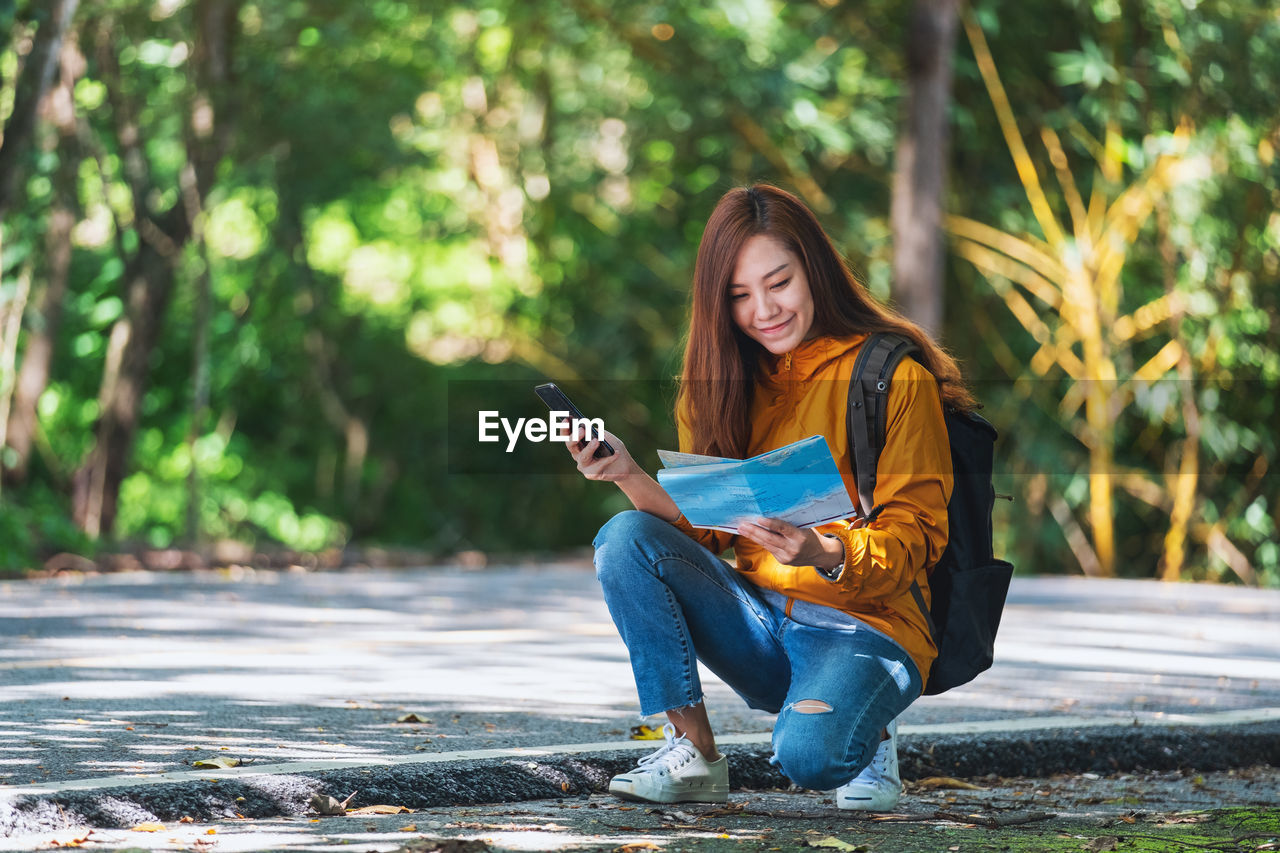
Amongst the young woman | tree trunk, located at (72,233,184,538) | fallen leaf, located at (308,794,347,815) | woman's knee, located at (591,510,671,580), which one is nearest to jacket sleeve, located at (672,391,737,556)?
the young woman

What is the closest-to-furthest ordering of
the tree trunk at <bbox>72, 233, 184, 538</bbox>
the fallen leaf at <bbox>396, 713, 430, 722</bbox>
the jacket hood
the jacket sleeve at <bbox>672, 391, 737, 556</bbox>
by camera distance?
the jacket hood < the jacket sleeve at <bbox>672, 391, 737, 556</bbox> < the fallen leaf at <bbox>396, 713, 430, 722</bbox> < the tree trunk at <bbox>72, 233, 184, 538</bbox>

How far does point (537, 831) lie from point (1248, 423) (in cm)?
1094

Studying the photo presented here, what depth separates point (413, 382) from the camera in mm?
18047

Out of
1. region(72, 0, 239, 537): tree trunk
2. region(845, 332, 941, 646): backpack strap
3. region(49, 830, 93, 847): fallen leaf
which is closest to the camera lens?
region(49, 830, 93, 847): fallen leaf

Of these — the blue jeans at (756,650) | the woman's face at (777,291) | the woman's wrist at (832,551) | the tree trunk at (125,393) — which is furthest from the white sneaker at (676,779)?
the tree trunk at (125,393)

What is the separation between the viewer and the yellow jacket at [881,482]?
331cm

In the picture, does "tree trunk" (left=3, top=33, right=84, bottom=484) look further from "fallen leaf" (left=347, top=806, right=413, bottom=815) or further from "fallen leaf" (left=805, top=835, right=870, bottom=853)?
"fallen leaf" (left=805, top=835, right=870, bottom=853)

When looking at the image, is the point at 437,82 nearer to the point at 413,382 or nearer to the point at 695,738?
the point at 413,382

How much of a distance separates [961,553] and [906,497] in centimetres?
24

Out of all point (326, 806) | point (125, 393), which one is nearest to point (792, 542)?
point (326, 806)

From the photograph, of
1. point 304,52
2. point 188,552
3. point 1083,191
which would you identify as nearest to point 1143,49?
point 1083,191

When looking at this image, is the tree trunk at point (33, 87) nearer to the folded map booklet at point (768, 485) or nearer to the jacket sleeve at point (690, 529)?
the jacket sleeve at point (690, 529)

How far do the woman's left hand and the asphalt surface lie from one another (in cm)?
104

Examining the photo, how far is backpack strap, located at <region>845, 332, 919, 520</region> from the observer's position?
3.44 metres
